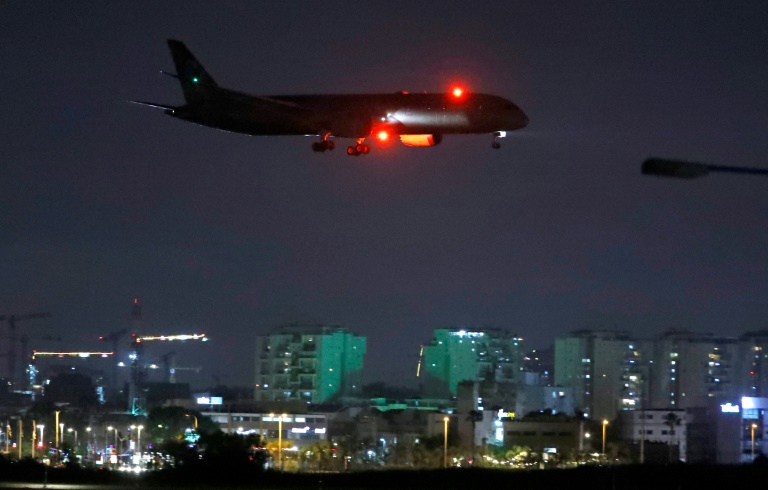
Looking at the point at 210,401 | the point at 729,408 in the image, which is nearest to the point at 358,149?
the point at 729,408

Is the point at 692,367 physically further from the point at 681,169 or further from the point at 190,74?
the point at 681,169

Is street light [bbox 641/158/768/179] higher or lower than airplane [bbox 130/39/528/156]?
lower

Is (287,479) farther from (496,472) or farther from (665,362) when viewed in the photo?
(665,362)

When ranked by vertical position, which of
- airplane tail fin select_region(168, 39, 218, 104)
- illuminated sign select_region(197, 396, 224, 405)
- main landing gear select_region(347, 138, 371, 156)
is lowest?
illuminated sign select_region(197, 396, 224, 405)

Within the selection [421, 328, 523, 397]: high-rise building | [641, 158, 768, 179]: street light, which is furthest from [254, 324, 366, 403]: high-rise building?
[641, 158, 768, 179]: street light

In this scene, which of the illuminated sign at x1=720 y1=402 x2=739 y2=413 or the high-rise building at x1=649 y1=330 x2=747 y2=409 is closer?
the illuminated sign at x1=720 y1=402 x2=739 y2=413

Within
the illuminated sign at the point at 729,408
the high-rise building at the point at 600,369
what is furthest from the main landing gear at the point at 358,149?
the high-rise building at the point at 600,369

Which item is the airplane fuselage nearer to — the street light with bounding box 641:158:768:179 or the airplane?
the airplane
